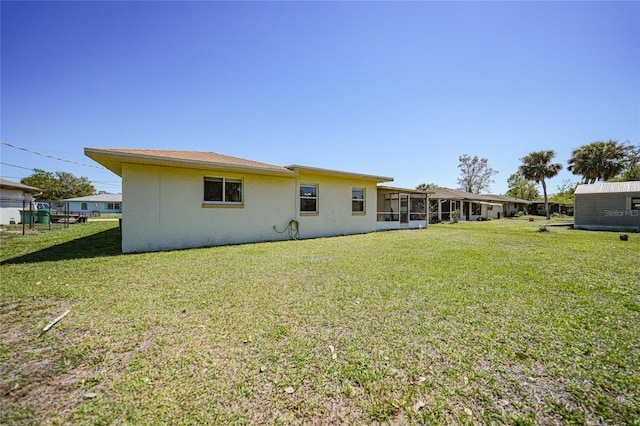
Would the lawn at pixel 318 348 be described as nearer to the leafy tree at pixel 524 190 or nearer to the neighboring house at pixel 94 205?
the neighboring house at pixel 94 205

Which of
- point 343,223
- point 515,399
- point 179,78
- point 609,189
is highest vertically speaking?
point 179,78

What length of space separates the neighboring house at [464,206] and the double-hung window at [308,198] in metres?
12.6

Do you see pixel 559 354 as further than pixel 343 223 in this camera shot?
No

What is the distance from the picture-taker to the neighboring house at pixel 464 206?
26.8 meters

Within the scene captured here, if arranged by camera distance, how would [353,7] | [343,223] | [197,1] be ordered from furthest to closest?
[343,223], [353,7], [197,1]

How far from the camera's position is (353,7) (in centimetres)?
919

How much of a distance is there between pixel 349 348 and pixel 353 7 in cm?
1126

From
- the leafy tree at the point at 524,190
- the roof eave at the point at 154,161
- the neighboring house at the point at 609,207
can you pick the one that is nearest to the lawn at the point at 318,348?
the roof eave at the point at 154,161

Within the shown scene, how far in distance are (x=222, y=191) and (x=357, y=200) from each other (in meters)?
7.61

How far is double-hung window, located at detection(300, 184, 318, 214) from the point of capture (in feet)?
39.1

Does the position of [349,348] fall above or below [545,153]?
below

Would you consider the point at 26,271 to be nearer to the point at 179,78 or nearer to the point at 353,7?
the point at 179,78

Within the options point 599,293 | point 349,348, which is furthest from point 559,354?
point 599,293

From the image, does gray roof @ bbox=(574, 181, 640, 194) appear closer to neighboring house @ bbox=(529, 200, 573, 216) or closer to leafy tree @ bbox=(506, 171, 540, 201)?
neighboring house @ bbox=(529, 200, 573, 216)
